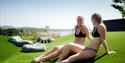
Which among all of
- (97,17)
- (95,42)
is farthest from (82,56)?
(97,17)

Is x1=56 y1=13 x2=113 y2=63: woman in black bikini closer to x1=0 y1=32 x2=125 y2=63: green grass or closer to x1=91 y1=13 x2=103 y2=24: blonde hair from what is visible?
x1=91 y1=13 x2=103 y2=24: blonde hair

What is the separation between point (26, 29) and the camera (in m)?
A: 24.0

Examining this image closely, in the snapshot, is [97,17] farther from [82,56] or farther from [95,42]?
[82,56]

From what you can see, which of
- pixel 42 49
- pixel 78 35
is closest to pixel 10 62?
pixel 42 49

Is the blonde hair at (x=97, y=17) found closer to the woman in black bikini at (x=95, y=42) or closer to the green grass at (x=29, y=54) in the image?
the woman in black bikini at (x=95, y=42)

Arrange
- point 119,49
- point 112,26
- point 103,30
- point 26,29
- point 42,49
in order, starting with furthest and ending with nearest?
point 112,26, point 26,29, point 42,49, point 119,49, point 103,30

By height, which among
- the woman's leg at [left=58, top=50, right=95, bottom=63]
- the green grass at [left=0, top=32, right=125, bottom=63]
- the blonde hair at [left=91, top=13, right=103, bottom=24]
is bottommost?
the green grass at [left=0, top=32, right=125, bottom=63]

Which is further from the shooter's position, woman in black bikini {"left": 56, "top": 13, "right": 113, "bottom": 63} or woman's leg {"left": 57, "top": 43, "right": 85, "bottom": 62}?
woman's leg {"left": 57, "top": 43, "right": 85, "bottom": 62}

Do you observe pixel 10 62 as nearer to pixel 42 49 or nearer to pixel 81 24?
pixel 42 49

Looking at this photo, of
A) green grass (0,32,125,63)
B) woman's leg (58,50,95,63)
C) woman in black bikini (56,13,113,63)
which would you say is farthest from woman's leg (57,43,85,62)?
green grass (0,32,125,63)

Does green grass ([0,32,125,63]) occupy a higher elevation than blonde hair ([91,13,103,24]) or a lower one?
lower

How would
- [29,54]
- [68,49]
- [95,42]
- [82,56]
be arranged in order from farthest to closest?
[29,54] → [68,49] → [95,42] → [82,56]

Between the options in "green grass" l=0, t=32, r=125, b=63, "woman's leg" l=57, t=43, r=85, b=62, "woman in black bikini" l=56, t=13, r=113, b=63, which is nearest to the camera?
"woman in black bikini" l=56, t=13, r=113, b=63

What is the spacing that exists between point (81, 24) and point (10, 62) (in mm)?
3602
